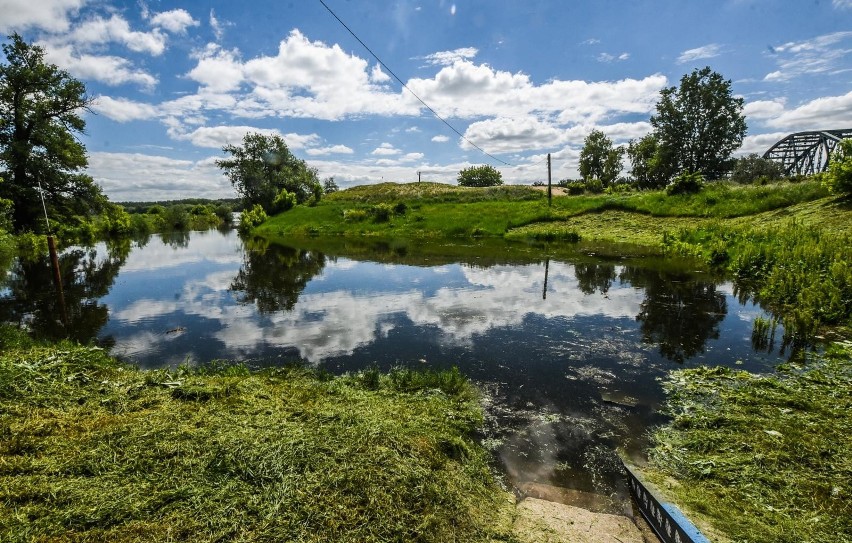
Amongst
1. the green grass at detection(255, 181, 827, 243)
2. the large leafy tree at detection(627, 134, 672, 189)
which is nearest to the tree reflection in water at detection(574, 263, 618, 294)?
the green grass at detection(255, 181, 827, 243)

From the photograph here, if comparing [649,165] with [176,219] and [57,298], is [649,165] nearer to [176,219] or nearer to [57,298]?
[57,298]

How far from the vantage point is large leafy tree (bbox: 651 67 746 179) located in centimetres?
5538

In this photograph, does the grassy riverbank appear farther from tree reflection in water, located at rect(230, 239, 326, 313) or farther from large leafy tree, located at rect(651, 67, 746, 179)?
large leafy tree, located at rect(651, 67, 746, 179)

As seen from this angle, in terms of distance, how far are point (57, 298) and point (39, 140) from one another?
24.7 meters

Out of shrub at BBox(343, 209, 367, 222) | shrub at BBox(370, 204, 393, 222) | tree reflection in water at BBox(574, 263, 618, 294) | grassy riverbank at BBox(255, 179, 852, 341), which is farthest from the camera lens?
shrub at BBox(343, 209, 367, 222)

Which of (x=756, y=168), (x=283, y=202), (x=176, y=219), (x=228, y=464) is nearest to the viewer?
(x=228, y=464)

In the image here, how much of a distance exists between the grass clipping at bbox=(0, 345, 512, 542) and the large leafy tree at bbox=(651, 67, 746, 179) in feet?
211

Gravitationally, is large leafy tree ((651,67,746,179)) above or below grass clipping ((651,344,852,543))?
above

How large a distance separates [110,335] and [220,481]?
9.08 m

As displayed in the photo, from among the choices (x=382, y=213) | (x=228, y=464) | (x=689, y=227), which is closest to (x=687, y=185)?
(x=689, y=227)

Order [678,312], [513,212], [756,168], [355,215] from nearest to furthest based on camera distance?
[678,312]
[513,212]
[355,215]
[756,168]

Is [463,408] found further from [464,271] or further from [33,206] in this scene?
[33,206]

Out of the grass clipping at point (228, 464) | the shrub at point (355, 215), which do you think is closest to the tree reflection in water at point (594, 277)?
the grass clipping at point (228, 464)

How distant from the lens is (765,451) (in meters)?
4.83
